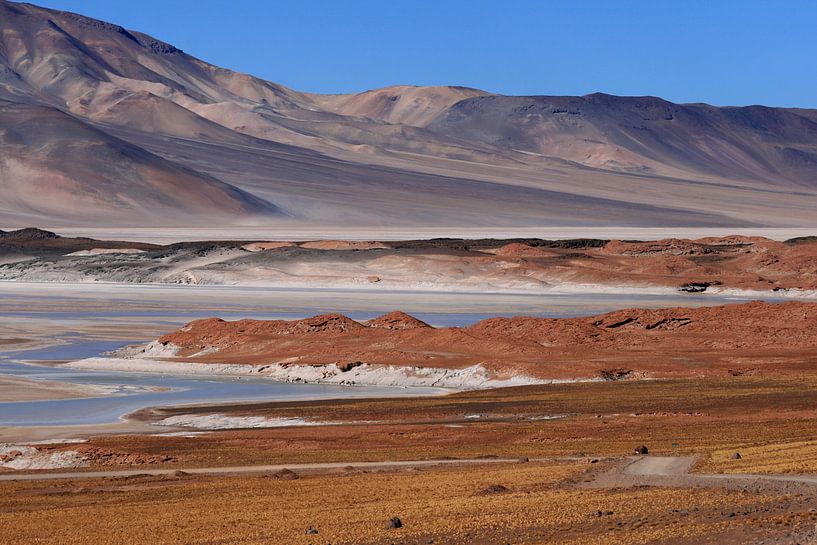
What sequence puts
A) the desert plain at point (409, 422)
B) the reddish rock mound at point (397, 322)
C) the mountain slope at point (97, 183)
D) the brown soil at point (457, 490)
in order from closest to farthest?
1. the brown soil at point (457, 490)
2. the desert plain at point (409, 422)
3. the reddish rock mound at point (397, 322)
4. the mountain slope at point (97, 183)

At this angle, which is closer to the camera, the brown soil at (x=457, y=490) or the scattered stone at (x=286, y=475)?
the brown soil at (x=457, y=490)

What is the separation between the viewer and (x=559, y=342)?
36.3 metres

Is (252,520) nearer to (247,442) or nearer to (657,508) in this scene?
(657,508)

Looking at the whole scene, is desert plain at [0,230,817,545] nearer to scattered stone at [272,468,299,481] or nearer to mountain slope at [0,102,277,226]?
scattered stone at [272,468,299,481]

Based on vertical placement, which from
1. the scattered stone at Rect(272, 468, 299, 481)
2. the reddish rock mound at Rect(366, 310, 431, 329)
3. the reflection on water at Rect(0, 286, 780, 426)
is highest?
the reddish rock mound at Rect(366, 310, 431, 329)

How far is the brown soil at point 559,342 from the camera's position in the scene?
31.7 m

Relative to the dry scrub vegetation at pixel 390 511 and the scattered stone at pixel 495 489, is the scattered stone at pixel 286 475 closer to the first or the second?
the dry scrub vegetation at pixel 390 511

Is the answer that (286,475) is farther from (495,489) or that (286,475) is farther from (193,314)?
(193,314)

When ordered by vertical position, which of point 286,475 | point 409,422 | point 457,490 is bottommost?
point 409,422

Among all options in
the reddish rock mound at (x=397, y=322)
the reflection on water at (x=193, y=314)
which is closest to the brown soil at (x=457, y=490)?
the reflection on water at (x=193, y=314)

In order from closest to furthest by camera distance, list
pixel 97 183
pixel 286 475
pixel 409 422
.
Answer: pixel 286 475
pixel 409 422
pixel 97 183

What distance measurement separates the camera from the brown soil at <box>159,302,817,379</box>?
31672 millimetres

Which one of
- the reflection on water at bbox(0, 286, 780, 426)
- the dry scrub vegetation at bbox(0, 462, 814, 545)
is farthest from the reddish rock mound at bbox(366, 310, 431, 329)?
the dry scrub vegetation at bbox(0, 462, 814, 545)

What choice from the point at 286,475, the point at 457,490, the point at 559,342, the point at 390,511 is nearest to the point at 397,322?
the point at 559,342
